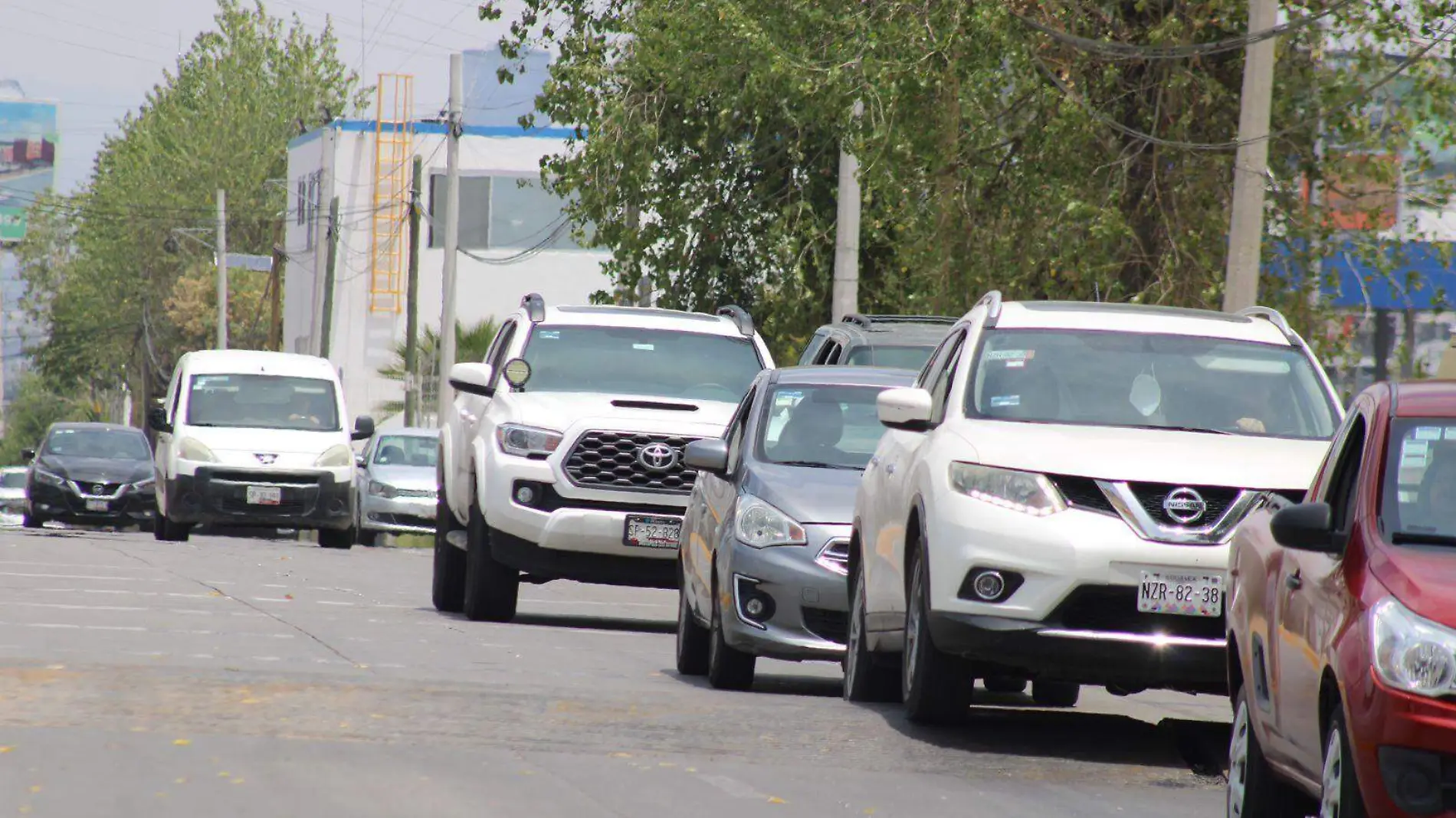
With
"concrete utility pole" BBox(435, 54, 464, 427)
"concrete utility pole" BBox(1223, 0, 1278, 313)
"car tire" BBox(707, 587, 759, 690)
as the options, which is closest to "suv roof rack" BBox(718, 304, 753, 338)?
"concrete utility pole" BBox(1223, 0, 1278, 313)

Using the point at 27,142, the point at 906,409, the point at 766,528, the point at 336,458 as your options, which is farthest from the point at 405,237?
the point at 27,142

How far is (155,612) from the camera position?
51.9ft

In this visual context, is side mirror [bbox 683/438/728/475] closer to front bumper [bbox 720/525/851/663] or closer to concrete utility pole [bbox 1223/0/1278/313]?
front bumper [bbox 720/525/851/663]

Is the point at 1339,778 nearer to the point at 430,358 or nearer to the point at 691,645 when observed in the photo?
the point at 691,645

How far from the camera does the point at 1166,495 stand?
30.7ft

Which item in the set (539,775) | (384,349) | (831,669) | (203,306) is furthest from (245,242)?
(539,775)

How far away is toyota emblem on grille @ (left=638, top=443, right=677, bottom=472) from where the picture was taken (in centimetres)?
1605

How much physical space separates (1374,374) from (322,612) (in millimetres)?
21650

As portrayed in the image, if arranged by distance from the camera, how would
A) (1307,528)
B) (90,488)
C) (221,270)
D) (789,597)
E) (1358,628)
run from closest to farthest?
1. (1358,628)
2. (1307,528)
3. (789,597)
4. (90,488)
5. (221,270)

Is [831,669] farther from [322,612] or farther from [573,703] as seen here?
[573,703]

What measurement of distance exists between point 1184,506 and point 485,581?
810 centimetres

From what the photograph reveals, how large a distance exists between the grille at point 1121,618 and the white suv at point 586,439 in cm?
694

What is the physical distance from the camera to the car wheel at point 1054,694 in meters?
12.8

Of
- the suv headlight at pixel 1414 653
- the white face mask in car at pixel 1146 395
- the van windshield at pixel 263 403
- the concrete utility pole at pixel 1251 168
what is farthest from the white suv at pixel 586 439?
the van windshield at pixel 263 403
